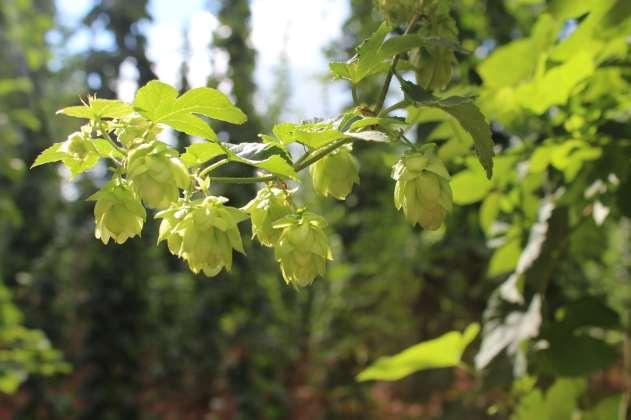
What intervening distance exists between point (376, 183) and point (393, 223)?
3.07 ft

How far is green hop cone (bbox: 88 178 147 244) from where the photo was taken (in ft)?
2.21

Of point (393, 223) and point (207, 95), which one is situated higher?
point (207, 95)

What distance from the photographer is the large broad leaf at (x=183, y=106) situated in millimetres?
679

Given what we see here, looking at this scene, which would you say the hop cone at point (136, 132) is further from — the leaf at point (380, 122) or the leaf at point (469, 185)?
the leaf at point (469, 185)

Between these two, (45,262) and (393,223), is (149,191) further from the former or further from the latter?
(45,262)

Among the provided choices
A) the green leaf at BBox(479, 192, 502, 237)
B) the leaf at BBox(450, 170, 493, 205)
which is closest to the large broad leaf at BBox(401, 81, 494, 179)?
the leaf at BBox(450, 170, 493, 205)

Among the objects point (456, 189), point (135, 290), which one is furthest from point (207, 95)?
point (135, 290)

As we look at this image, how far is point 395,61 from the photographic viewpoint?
759 mm

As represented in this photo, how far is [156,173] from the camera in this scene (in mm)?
635

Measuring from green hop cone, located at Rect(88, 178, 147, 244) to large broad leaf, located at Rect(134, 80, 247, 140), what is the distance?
8 centimetres

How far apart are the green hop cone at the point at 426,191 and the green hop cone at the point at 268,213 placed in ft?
0.44

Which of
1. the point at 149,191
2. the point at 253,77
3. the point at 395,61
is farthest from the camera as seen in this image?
the point at 253,77

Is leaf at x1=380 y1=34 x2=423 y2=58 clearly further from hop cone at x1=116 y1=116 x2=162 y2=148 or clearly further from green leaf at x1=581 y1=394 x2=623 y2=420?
green leaf at x1=581 y1=394 x2=623 y2=420

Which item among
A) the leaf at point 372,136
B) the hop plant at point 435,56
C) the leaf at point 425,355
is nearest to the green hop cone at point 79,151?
the leaf at point 372,136
